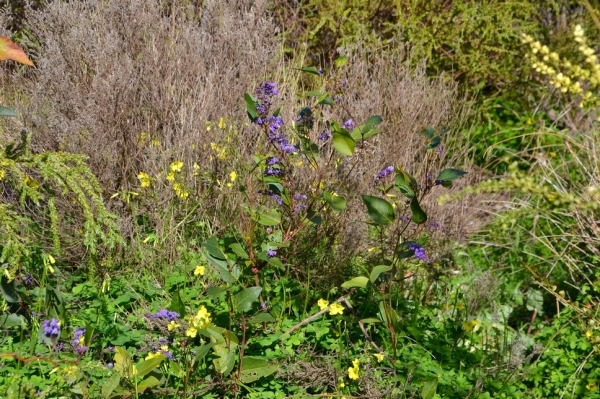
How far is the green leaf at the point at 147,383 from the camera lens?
8.11 ft

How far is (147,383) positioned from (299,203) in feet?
3.63

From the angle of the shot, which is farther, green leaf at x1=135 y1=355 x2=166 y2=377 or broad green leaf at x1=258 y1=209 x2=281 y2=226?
broad green leaf at x1=258 y1=209 x2=281 y2=226

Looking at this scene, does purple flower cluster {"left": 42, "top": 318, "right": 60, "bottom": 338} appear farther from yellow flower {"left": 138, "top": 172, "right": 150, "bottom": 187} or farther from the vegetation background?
yellow flower {"left": 138, "top": 172, "right": 150, "bottom": 187}

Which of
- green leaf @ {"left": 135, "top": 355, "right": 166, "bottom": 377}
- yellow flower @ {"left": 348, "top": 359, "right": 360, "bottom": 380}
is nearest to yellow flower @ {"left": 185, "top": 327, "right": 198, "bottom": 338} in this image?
green leaf @ {"left": 135, "top": 355, "right": 166, "bottom": 377}

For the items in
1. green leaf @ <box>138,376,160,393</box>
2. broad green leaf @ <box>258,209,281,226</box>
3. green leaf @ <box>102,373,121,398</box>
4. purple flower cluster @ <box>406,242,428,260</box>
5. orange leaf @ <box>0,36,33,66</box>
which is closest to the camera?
orange leaf @ <box>0,36,33,66</box>

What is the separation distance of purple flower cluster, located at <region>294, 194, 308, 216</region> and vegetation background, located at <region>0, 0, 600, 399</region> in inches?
0.4

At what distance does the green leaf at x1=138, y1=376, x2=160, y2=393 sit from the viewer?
2.47m

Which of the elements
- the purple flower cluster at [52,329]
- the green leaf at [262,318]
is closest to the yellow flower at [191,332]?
the green leaf at [262,318]

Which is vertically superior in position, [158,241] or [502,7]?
[502,7]

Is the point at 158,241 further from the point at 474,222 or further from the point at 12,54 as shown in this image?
the point at 474,222

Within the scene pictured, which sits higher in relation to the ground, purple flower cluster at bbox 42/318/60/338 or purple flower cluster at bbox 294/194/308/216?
purple flower cluster at bbox 294/194/308/216

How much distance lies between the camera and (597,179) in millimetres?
4055

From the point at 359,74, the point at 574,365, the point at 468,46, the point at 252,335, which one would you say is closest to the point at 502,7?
the point at 468,46

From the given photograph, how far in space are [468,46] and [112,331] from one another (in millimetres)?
4129
